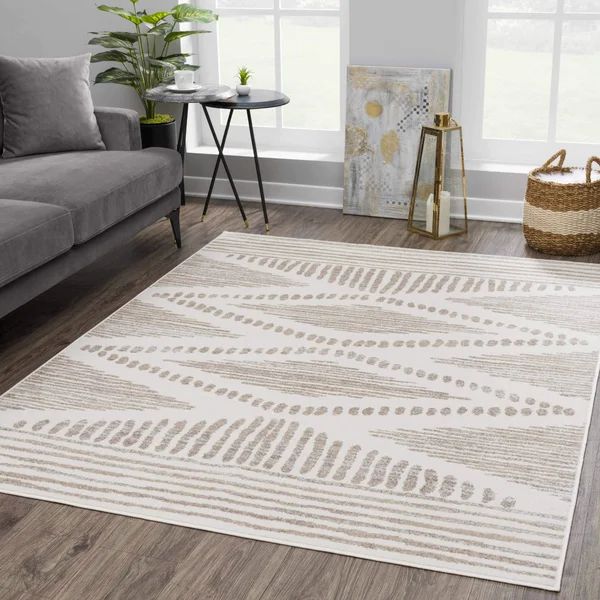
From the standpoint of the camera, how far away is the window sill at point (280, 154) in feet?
16.7

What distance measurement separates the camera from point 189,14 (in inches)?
185

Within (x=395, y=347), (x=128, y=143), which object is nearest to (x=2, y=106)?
(x=128, y=143)

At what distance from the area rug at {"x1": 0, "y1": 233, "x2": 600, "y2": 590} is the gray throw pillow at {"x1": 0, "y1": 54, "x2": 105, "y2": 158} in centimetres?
86

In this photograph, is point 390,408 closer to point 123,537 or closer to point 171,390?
point 171,390

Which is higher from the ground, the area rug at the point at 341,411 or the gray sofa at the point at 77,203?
the gray sofa at the point at 77,203

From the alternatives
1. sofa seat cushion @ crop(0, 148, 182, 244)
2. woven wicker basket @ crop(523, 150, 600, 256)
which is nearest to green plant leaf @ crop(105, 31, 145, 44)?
sofa seat cushion @ crop(0, 148, 182, 244)

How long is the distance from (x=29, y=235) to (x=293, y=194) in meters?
2.09

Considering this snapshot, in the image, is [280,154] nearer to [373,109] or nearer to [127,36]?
[373,109]

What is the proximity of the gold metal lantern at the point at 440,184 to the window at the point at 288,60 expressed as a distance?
2.13ft

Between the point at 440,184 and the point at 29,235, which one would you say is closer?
the point at 29,235

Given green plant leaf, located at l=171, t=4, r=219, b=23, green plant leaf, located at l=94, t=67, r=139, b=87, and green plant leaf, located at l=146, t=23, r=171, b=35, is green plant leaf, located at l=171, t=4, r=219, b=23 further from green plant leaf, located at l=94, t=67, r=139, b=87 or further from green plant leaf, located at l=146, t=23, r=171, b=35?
green plant leaf, located at l=94, t=67, r=139, b=87

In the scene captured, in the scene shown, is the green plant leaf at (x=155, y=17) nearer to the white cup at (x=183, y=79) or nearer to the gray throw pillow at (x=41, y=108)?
the white cup at (x=183, y=79)

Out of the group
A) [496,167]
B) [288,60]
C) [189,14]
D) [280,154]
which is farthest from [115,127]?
[496,167]

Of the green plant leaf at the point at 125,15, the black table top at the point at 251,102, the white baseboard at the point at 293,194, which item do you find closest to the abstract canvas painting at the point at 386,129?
the white baseboard at the point at 293,194
